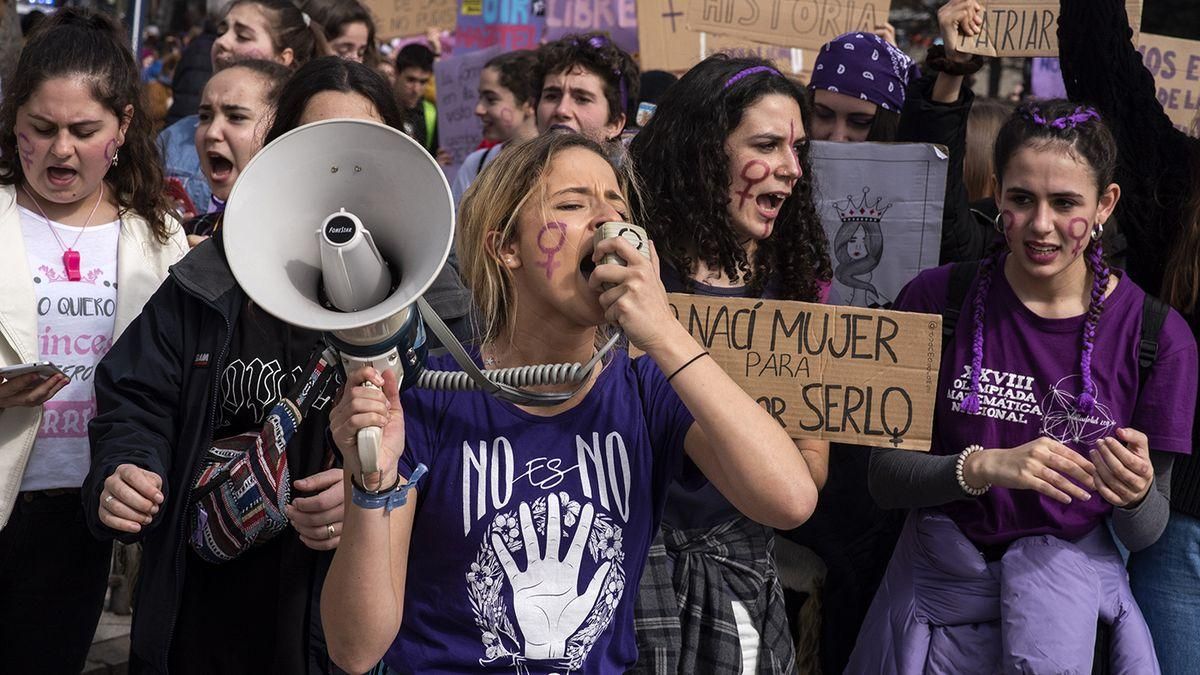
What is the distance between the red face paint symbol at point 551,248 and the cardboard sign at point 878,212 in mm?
1428

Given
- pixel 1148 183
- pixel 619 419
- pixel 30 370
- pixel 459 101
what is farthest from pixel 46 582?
pixel 459 101

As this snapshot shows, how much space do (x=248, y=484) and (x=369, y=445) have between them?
0.78m

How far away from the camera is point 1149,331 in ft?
9.34

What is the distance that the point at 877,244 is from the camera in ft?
11.6

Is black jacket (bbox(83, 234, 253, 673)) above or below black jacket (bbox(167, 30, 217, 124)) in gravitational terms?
below

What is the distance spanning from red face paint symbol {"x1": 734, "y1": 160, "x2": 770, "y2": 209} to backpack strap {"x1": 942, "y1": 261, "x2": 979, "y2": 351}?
499 millimetres

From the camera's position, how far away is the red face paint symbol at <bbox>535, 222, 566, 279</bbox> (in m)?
2.19

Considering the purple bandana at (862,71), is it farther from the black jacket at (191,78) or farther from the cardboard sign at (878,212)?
the black jacket at (191,78)

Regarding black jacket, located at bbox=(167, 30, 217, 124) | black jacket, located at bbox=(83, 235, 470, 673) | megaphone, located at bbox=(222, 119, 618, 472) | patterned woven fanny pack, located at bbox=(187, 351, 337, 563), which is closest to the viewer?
megaphone, located at bbox=(222, 119, 618, 472)

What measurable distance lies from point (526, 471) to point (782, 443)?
42 centimetres

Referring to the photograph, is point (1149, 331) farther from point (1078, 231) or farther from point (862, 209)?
point (862, 209)

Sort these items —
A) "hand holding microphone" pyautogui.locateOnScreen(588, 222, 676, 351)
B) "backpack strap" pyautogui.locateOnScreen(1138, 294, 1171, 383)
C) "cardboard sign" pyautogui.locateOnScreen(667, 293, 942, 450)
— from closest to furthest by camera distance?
"hand holding microphone" pyautogui.locateOnScreen(588, 222, 676, 351), "cardboard sign" pyautogui.locateOnScreen(667, 293, 942, 450), "backpack strap" pyautogui.locateOnScreen(1138, 294, 1171, 383)

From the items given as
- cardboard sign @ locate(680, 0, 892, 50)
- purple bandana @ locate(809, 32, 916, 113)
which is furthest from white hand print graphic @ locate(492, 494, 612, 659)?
cardboard sign @ locate(680, 0, 892, 50)

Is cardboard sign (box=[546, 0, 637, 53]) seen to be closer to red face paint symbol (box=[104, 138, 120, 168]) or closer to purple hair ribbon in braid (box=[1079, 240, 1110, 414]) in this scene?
red face paint symbol (box=[104, 138, 120, 168])
